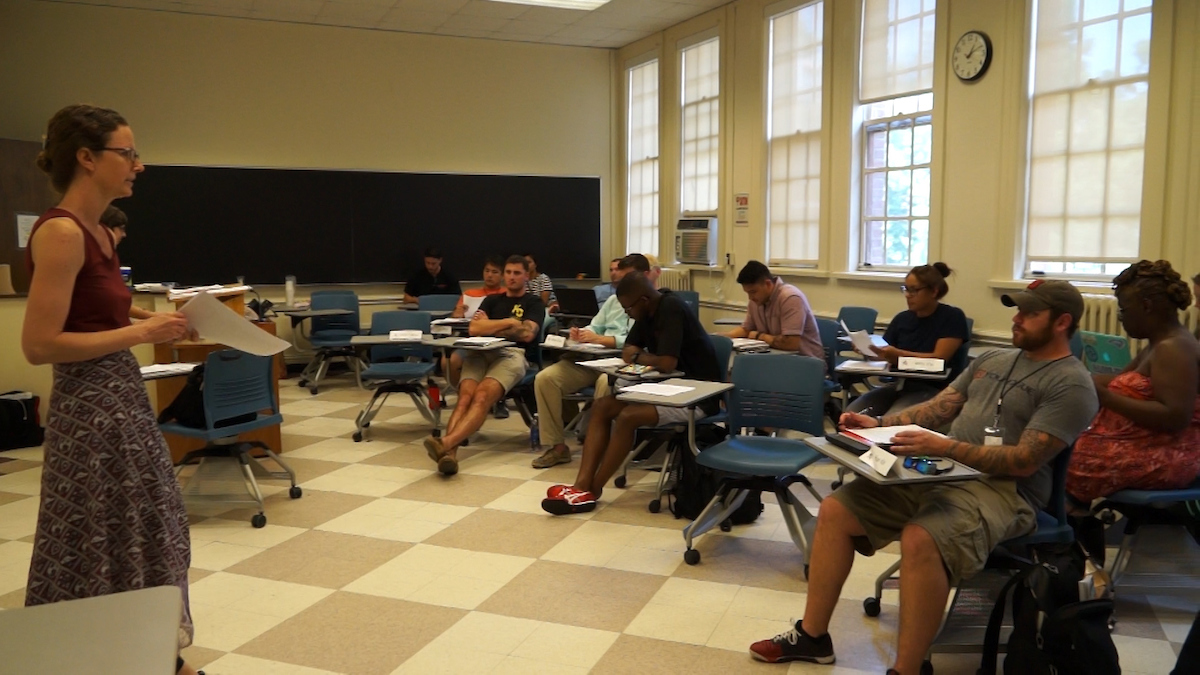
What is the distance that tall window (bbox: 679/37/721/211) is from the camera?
31.0 ft

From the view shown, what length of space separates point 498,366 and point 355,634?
3.02m

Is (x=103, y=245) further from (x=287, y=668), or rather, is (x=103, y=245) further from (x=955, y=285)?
(x=955, y=285)

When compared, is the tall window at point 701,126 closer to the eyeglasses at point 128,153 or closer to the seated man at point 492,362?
the seated man at point 492,362

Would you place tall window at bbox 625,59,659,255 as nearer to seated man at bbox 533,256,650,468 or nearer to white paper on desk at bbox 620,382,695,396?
seated man at bbox 533,256,650,468

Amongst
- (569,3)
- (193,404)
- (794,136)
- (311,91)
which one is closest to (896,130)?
(794,136)

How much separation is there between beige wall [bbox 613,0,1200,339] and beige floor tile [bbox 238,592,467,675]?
15.7 feet

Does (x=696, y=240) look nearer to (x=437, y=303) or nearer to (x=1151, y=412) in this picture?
(x=437, y=303)

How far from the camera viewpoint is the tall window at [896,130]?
7.05m

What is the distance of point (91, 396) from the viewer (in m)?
2.11

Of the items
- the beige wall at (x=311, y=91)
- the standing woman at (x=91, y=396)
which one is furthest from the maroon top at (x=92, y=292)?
the beige wall at (x=311, y=91)

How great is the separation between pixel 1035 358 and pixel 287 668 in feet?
9.28

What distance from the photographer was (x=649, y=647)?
3164 mm

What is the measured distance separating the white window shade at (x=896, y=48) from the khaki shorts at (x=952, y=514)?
16.2 feet

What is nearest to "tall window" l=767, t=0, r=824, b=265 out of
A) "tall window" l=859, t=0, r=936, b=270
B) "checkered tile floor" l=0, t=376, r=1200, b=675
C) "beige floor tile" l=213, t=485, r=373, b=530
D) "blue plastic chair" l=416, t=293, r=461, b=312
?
"tall window" l=859, t=0, r=936, b=270
